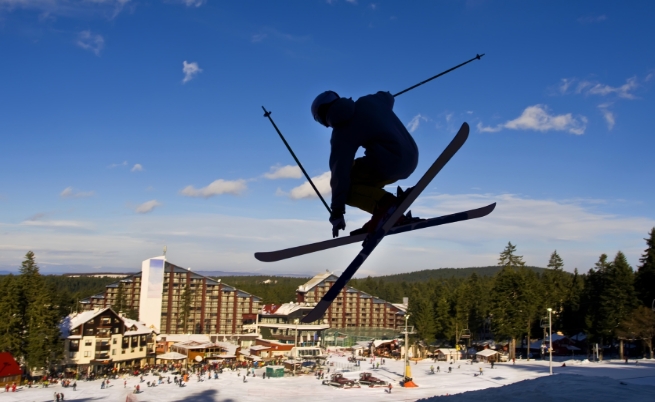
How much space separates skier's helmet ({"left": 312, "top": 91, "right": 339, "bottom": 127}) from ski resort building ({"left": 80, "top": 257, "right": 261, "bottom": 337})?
68.9 meters

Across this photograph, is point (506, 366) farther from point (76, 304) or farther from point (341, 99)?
point (76, 304)

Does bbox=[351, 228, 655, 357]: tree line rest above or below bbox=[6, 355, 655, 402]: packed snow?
above

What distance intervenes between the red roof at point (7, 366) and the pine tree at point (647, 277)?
47.9 metres

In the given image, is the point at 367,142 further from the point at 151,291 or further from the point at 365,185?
the point at 151,291

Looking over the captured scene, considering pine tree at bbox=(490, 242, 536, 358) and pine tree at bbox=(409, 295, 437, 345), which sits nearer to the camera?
pine tree at bbox=(490, 242, 536, 358)

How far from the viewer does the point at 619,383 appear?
5395 mm

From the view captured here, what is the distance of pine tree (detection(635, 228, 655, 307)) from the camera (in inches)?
1676

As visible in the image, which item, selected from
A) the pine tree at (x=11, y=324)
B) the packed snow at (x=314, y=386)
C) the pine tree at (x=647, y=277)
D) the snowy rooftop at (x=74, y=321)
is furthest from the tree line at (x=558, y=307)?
the pine tree at (x=11, y=324)

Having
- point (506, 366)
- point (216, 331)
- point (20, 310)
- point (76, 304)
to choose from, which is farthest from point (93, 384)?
point (76, 304)

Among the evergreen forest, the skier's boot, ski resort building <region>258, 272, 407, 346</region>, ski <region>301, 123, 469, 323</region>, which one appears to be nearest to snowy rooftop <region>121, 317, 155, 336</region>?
the evergreen forest

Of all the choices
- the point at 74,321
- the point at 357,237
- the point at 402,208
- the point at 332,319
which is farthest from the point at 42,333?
the point at 332,319

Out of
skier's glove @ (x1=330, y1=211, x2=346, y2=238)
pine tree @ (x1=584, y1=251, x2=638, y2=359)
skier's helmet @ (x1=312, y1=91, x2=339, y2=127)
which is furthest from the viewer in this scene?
pine tree @ (x1=584, y1=251, x2=638, y2=359)

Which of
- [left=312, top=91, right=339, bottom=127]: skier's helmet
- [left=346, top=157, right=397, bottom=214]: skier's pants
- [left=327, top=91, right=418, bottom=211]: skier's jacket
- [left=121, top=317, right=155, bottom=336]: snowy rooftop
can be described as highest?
[left=312, top=91, right=339, bottom=127]: skier's helmet

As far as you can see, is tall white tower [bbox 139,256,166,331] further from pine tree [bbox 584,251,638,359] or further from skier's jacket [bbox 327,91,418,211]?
skier's jacket [bbox 327,91,418,211]
